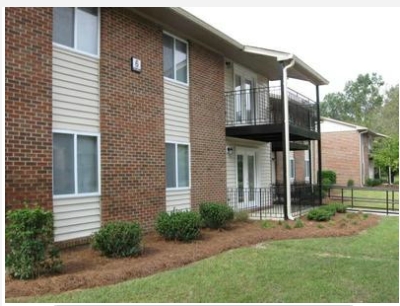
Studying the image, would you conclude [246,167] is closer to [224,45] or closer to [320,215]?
[320,215]

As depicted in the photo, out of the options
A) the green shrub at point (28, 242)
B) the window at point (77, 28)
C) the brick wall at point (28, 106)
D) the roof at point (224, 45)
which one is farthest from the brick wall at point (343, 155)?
the green shrub at point (28, 242)

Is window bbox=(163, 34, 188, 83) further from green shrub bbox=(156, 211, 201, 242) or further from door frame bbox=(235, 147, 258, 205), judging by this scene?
door frame bbox=(235, 147, 258, 205)

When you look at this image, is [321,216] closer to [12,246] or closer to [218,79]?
[218,79]

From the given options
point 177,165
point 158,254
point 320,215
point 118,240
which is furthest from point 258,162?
point 118,240

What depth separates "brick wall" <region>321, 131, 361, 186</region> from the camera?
31672 mm

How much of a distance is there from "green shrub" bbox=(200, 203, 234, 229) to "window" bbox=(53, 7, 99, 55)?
4807 mm

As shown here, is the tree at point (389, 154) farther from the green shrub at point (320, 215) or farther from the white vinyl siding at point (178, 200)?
the white vinyl siding at point (178, 200)

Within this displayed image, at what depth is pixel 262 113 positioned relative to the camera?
51.7 feet

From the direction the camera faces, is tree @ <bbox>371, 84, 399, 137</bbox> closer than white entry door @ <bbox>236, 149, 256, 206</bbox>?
No

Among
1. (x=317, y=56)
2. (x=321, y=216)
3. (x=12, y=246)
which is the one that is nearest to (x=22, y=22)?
(x=12, y=246)

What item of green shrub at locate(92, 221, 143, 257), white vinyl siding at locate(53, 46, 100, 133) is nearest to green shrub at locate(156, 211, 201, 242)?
green shrub at locate(92, 221, 143, 257)

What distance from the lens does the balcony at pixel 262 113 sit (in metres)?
14.1

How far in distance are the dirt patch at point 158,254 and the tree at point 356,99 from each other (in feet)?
217

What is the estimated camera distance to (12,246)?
6191mm
